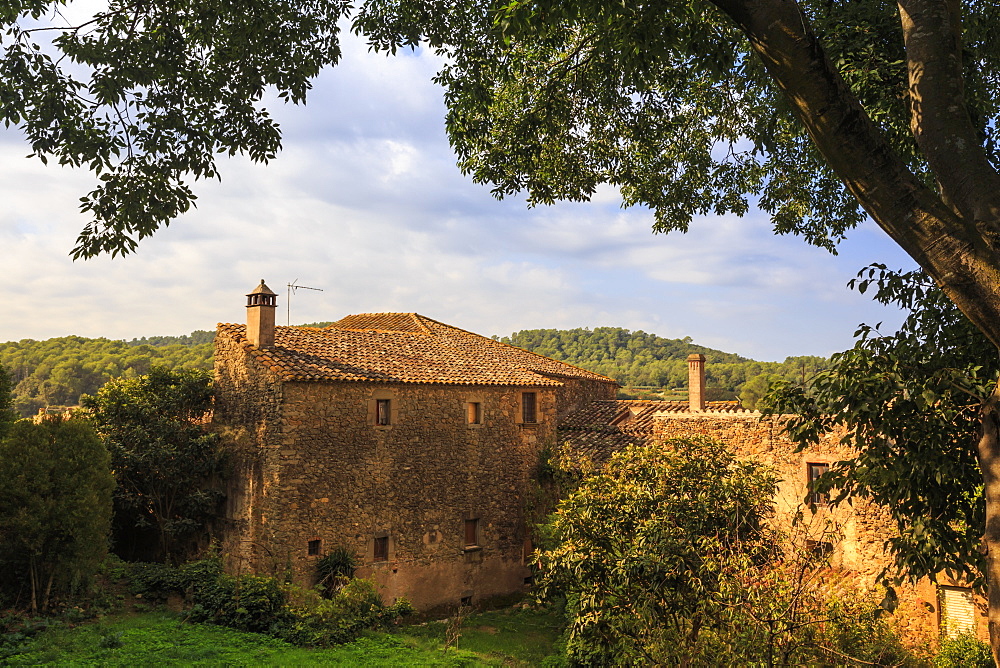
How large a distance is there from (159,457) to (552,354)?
4965 centimetres

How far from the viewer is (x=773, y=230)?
11617mm

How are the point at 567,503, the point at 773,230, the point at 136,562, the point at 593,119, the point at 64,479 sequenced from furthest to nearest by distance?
the point at 136,562
the point at 64,479
the point at 567,503
the point at 773,230
the point at 593,119

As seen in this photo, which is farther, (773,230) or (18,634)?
(18,634)

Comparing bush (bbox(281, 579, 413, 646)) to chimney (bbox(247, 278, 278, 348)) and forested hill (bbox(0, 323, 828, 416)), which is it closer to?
chimney (bbox(247, 278, 278, 348))

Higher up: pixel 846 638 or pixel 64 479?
pixel 64 479

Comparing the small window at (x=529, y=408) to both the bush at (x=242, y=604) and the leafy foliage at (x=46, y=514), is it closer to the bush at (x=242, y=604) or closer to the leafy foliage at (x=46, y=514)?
the bush at (x=242, y=604)

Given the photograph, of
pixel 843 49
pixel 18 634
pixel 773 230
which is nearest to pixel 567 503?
pixel 773 230

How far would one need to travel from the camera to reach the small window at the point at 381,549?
61.1 ft

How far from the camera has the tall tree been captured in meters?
5.45

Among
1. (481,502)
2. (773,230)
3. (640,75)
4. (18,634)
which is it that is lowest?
(18,634)

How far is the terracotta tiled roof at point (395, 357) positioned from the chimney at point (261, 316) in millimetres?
231

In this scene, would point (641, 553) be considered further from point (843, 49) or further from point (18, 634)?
point (18, 634)

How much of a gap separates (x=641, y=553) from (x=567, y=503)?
7.92 feet

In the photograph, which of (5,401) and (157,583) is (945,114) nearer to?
(157,583)
